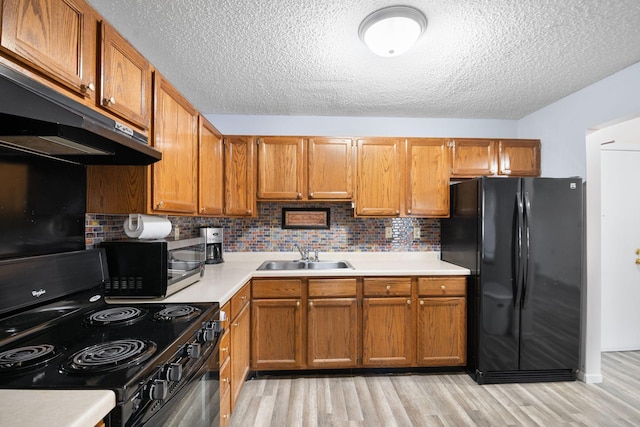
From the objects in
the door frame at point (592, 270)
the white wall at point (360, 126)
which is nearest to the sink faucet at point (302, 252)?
the white wall at point (360, 126)

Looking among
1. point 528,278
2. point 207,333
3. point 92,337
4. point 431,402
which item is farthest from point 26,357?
point 528,278

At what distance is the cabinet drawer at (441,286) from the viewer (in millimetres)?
2449

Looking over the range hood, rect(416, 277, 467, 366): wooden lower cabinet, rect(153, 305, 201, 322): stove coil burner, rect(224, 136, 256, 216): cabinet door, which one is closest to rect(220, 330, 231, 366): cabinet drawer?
rect(153, 305, 201, 322): stove coil burner

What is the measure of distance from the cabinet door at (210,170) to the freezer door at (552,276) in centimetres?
252

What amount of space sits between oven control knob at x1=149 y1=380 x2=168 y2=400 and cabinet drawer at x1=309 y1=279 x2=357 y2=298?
5.12ft

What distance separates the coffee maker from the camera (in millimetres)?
2725

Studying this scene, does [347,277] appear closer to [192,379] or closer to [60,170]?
[192,379]

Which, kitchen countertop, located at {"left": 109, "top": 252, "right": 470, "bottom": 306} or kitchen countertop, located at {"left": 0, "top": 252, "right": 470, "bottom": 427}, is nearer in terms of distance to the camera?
kitchen countertop, located at {"left": 0, "top": 252, "right": 470, "bottom": 427}

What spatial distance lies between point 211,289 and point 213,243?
110cm

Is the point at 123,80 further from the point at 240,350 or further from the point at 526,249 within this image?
the point at 526,249

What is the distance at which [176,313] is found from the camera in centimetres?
133

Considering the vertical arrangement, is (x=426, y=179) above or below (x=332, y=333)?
above

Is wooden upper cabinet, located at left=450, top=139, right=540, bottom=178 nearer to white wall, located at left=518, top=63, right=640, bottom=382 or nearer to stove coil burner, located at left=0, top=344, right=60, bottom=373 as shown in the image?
white wall, located at left=518, top=63, right=640, bottom=382

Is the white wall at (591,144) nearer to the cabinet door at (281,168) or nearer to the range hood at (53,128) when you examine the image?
the cabinet door at (281,168)
